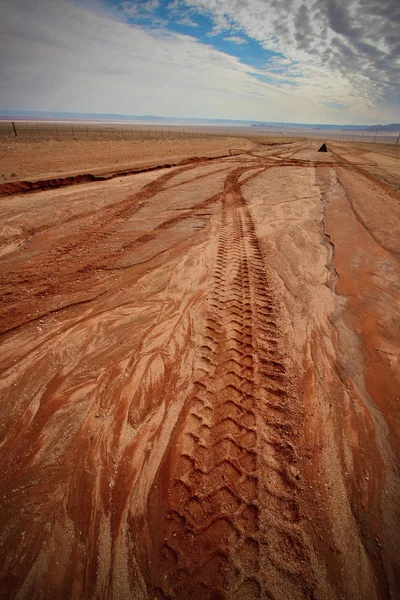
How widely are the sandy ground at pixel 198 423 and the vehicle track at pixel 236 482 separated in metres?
0.01

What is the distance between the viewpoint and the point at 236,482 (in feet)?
8.21

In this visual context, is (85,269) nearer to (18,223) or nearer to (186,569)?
(18,223)

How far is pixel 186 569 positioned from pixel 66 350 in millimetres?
2869

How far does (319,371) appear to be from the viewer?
3.66 meters

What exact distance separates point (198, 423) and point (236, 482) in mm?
688

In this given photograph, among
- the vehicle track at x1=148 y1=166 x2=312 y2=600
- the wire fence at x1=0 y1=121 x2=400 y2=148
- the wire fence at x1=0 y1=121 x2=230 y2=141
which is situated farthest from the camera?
the wire fence at x1=0 y1=121 x2=400 y2=148

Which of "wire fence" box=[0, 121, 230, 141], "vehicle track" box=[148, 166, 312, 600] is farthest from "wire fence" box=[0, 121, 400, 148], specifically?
"vehicle track" box=[148, 166, 312, 600]

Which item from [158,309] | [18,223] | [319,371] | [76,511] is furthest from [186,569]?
[18,223]

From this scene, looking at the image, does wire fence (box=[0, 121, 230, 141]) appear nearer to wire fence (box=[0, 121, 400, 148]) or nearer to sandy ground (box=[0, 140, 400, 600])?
wire fence (box=[0, 121, 400, 148])

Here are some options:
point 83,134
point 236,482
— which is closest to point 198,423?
point 236,482

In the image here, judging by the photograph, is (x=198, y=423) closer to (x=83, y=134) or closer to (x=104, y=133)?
(x=83, y=134)

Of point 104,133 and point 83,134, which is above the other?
point 104,133

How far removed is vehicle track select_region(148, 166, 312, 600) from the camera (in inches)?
79.8

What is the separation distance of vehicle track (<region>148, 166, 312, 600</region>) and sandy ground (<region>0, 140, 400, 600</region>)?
0.01 metres
